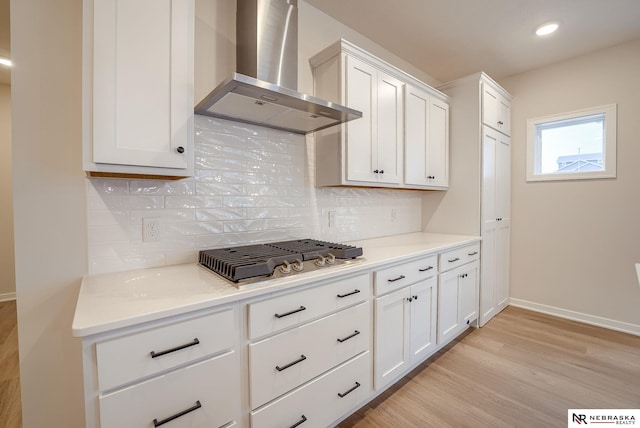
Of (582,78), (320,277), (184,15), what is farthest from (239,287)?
(582,78)

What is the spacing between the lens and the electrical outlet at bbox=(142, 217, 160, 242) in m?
1.39

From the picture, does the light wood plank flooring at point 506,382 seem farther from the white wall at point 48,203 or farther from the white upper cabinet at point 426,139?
the white upper cabinet at point 426,139

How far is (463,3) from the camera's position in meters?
2.06

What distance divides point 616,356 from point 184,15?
12.6 feet

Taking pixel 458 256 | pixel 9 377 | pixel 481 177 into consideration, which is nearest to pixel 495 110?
pixel 481 177

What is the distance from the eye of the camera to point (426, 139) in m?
2.60

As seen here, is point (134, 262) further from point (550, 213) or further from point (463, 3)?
point (550, 213)

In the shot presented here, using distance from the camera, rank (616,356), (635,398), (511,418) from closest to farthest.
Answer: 1. (511,418)
2. (635,398)
3. (616,356)

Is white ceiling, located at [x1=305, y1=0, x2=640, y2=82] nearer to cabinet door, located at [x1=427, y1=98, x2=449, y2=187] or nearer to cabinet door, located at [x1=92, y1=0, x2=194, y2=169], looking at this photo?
cabinet door, located at [x1=427, y1=98, x2=449, y2=187]

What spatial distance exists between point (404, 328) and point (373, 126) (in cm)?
149

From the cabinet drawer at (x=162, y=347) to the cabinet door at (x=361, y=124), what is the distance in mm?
1300

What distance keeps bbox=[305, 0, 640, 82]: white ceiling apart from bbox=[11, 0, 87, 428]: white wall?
1.66 meters

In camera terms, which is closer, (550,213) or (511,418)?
(511,418)

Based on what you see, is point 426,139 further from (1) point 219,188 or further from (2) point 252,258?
(2) point 252,258
